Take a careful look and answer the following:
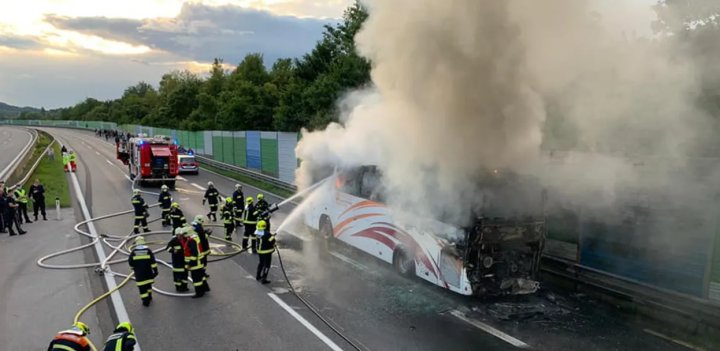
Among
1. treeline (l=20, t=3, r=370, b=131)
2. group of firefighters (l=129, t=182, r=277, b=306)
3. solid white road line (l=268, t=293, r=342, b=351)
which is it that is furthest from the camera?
treeline (l=20, t=3, r=370, b=131)

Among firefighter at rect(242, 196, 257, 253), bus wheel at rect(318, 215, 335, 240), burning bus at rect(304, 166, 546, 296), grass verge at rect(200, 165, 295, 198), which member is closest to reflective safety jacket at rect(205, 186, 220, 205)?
firefighter at rect(242, 196, 257, 253)

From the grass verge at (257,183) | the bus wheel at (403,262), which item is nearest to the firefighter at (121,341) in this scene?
the bus wheel at (403,262)

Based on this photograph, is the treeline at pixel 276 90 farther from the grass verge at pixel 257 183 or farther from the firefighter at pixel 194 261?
the firefighter at pixel 194 261

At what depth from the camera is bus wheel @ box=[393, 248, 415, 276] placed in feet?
31.0

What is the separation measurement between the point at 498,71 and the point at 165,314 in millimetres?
7443

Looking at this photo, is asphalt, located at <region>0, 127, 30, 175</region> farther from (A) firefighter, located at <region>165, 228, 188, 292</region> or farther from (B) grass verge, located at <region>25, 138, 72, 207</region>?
(A) firefighter, located at <region>165, 228, 188, 292</region>

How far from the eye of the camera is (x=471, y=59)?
9453mm

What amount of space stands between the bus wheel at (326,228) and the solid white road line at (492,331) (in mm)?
4986

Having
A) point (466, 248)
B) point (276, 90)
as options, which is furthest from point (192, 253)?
point (276, 90)

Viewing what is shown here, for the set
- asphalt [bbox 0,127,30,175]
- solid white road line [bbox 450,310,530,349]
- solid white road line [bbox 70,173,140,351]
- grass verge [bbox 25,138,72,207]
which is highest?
asphalt [bbox 0,127,30,175]

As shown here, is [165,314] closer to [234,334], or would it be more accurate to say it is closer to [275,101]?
[234,334]

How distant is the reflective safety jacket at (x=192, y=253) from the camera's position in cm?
866

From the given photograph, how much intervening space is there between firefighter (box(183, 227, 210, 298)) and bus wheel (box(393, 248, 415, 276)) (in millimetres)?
3764

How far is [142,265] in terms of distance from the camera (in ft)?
26.8
